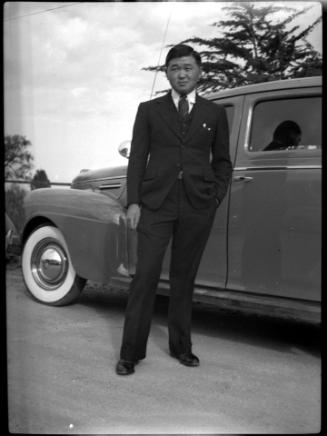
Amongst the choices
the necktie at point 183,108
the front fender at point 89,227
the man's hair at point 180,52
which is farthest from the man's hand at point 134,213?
the front fender at point 89,227

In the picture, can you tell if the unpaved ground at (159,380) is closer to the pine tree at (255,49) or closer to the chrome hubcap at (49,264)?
the chrome hubcap at (49,264)

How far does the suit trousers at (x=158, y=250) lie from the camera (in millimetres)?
3105

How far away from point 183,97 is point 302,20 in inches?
27.3

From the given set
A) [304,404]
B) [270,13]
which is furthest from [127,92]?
[304,404]

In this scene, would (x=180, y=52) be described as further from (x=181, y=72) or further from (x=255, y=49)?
(x=255, y=49)

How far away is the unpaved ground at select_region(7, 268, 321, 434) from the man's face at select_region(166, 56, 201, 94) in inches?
50.4

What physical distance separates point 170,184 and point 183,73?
22.0 inches

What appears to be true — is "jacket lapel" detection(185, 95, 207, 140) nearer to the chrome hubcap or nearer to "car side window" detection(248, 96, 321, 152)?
"car side window" detection(248, 96, 321, 152)

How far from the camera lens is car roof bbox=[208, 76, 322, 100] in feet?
11.4

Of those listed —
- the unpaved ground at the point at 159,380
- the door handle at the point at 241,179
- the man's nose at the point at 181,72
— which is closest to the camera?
the unpaved ground at the point at 159,380

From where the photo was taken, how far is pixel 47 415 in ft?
8.41

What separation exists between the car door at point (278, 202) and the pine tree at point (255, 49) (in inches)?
9.9

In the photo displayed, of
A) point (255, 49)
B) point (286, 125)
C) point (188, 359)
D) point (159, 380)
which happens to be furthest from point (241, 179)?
point (159, 380)

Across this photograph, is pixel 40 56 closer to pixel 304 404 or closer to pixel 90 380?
pixel 90 380
